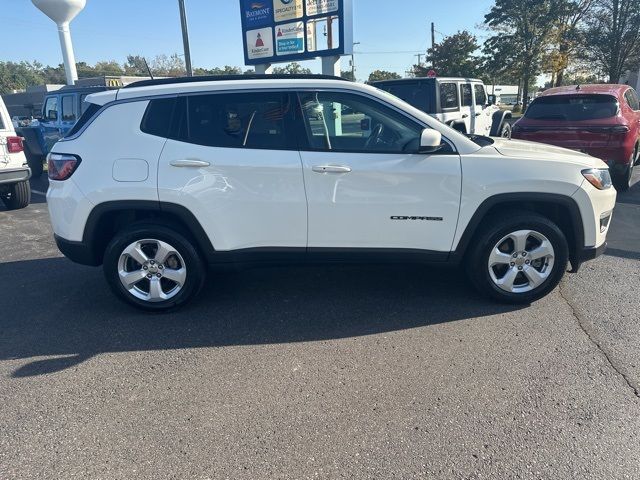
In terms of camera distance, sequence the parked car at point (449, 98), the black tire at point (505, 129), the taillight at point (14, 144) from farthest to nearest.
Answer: the black tire at point (505, 129), the parked car at point (449, 98), the taillight at point (14, 144)

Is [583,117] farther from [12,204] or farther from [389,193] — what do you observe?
[12,204]

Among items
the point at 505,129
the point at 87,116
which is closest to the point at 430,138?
the point at 87,116

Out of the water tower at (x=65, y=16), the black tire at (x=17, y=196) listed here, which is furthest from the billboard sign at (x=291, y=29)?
the water tower at (x=65, y=16)

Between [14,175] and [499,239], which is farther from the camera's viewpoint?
[14,175]

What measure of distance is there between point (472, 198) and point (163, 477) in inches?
111

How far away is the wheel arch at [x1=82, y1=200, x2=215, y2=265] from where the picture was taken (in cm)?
373

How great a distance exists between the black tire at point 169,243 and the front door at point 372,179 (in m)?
1.00

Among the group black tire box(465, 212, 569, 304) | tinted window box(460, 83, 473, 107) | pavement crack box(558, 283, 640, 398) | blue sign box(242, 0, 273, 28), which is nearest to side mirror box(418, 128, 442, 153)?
black tire box(465, 212, 569, 304)

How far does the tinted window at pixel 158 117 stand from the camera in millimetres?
3717

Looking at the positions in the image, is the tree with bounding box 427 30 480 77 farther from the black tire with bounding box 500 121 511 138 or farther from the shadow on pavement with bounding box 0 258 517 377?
the shadow on pavement with bounding box 0 258 517 377

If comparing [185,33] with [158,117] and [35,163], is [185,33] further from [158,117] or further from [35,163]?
[158,117]

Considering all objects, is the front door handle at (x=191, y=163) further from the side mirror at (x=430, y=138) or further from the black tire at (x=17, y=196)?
the black tire at (x=17, y=196)

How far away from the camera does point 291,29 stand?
13.3 m

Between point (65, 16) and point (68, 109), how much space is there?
16164mm
